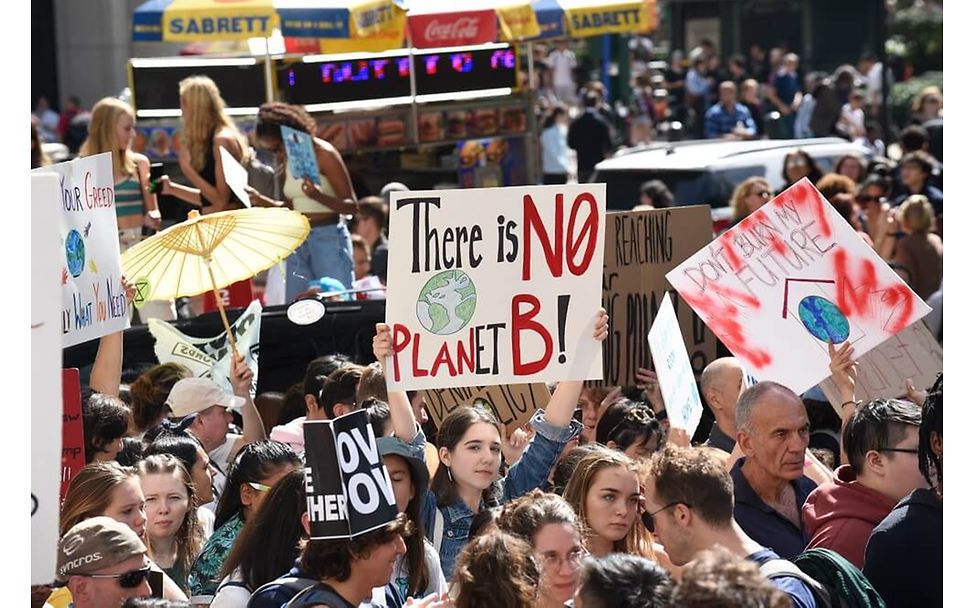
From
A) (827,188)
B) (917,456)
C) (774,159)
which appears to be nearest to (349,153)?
(774,159)

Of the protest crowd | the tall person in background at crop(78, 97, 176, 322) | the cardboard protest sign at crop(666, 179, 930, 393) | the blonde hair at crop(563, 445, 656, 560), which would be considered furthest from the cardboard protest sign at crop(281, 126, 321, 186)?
the blonde hair at crop(563, 445, 656, 560)

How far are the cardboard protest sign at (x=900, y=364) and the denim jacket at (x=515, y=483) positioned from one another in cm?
187

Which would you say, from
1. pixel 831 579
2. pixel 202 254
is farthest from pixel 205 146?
pixel 831 579

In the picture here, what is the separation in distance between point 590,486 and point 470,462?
449 millimetres

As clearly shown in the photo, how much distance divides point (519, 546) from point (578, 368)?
1.85 metres

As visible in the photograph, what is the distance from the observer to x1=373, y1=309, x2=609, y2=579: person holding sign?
561 cm

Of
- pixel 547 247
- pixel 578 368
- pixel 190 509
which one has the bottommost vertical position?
pixel 190 509

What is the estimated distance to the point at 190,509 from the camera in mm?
5664

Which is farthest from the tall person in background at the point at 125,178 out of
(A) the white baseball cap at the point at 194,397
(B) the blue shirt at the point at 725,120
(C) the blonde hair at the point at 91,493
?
(B) the blue shirt at the point at 725,120

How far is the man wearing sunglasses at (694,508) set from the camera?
4547mm

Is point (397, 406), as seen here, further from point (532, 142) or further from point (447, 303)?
point (532, 142)

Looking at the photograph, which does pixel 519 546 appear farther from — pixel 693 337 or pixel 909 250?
pixel 909 250

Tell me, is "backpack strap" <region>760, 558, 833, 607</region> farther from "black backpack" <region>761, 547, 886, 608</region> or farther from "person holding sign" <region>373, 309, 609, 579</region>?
"person holding sign" <region>373, 309, 609, 579</region>

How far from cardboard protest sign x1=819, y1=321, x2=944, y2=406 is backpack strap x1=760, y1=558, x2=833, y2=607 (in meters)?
3.07
